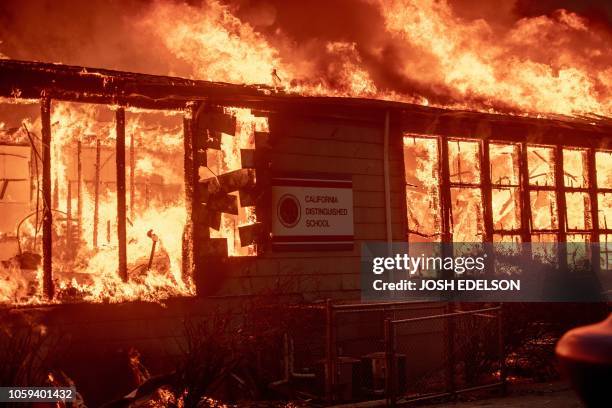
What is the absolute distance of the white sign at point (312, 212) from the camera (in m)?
10.8

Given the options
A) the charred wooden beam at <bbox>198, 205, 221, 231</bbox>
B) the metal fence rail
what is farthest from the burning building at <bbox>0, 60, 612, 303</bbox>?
the metal fence rail

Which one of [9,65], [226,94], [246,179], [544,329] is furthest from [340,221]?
[9,65]

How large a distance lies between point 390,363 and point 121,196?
441 centimetres

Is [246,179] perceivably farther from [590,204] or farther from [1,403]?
[590,204]

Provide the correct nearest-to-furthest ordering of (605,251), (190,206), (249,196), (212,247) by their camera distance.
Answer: (190,206), (212,247), (249,196), (605,251)

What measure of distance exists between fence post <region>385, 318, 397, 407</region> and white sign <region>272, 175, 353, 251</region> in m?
2.59

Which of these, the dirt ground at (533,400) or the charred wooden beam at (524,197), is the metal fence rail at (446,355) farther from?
the charred wooden beam at (524,197)

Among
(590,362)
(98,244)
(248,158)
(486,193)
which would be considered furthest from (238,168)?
(590,362)

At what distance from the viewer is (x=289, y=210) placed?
35.5 ft

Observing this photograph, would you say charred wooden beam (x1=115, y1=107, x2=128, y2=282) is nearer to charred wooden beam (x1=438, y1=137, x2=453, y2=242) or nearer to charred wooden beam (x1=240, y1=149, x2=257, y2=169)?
charred wooden beam (x1=240, y1=149, x2=257, y2=169)

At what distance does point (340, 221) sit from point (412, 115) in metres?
2.59

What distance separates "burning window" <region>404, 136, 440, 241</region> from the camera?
12.6 m

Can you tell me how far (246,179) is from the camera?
10.5 m

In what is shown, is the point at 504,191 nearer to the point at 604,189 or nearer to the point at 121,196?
the point at 604,189
